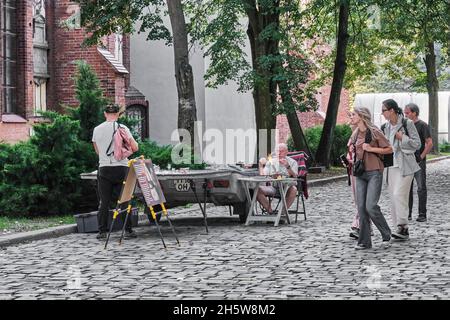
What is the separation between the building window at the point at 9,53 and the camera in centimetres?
2697

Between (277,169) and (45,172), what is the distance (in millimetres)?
4007

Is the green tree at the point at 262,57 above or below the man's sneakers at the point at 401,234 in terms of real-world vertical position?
above

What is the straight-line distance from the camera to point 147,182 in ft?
43.0

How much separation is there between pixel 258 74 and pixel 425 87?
20.0m

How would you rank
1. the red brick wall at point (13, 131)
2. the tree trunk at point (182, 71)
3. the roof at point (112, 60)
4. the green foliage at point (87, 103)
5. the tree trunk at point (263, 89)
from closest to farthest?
1. the green foliage at point (87, 103)
2. the tree trunk at point (182, 71)
3. the red brick wall at point (13, 131)
4. the tree trunk at point (263, 89)
5. the roof at point (112, 60)

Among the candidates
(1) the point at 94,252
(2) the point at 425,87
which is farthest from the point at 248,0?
(2) the point at 425,87

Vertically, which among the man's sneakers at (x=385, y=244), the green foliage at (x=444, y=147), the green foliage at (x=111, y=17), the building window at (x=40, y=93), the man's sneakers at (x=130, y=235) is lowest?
the man's sneakers at (x=130, y=235)

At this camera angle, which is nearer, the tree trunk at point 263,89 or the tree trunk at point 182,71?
the tree trunk at point 182,71

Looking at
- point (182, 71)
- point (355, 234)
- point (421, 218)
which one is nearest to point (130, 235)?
point (355, 234)

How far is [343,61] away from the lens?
32875mm

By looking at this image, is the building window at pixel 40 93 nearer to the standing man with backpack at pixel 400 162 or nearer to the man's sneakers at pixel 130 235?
the man's sneakers at pixel 130 235

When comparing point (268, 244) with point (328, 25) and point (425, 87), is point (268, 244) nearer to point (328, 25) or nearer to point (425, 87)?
point (328, 25)

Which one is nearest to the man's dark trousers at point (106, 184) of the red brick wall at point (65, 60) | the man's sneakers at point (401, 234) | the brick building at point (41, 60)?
the man's sneakers at point (401, 234)

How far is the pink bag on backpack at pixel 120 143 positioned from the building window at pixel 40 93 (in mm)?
16090
